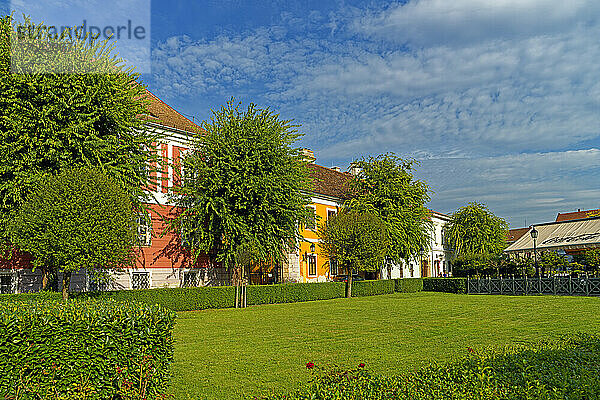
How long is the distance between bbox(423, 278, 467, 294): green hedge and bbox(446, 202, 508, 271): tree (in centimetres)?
2019

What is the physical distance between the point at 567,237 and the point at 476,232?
2314cm

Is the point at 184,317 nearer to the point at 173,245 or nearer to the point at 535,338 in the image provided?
the point at 173,245

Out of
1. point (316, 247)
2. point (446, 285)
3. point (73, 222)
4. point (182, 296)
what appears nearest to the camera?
point (73, 222)

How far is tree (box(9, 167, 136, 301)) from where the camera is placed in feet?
57.2

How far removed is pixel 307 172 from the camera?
92.3ft

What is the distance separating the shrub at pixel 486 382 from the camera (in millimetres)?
5539

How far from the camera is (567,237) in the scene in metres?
36.6

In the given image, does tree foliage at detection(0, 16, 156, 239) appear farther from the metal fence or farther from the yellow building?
the metal fence

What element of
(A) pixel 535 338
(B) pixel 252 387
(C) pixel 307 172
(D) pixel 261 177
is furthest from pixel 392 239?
(B) pixel 252 387

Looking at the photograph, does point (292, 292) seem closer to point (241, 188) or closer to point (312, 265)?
point (241, 188)

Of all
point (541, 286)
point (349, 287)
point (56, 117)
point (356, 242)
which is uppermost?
point (56, 117)

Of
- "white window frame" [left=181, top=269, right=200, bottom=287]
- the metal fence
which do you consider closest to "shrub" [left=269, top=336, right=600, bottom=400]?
"white window frame" [left=181, top=269, right=200, bottom=287]

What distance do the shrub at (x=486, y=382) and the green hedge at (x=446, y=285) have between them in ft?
96.1

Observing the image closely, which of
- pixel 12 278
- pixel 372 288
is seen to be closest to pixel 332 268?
pixel 372 288
